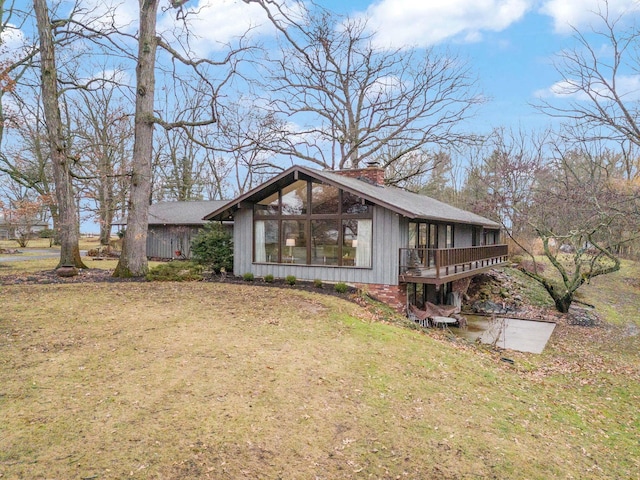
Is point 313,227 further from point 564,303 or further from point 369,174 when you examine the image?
point 564,303

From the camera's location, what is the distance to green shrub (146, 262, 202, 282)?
44.9 ft

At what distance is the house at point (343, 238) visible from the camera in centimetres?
1297

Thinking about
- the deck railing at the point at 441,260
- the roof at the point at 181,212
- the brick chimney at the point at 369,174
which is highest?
the brick chimney at the point at 369,174

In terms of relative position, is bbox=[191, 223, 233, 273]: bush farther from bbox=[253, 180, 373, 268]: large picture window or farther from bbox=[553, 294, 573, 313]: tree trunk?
bbox=[553, 294, 573, 313]: tree trunk

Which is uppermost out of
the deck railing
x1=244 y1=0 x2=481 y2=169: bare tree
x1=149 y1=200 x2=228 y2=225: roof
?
x1=244 y1=0 x2=481 y2=169: bare tree

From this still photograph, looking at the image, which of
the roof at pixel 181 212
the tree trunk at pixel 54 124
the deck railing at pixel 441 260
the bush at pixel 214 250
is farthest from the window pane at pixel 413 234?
the roof at pixel 181 212

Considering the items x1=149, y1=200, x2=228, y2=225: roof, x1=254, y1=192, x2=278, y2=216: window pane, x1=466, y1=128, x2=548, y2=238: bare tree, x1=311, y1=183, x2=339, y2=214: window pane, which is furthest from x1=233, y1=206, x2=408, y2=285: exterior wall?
x1=466, y1=128, x2=548, y2=238: bare tree

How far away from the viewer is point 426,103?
24.4 meters

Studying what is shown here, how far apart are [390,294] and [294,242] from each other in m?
3.86

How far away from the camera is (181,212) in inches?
1032

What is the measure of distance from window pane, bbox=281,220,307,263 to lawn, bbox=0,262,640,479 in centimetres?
460

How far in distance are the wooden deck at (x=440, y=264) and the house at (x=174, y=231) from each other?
14.0m

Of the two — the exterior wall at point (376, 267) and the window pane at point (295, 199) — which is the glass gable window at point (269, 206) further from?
the exterior wall at point (376, 267)

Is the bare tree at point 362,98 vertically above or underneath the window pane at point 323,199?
above
